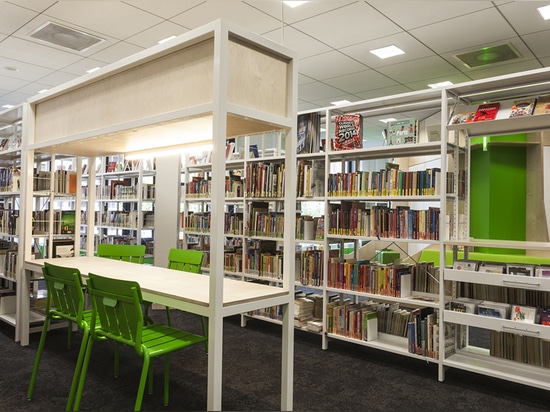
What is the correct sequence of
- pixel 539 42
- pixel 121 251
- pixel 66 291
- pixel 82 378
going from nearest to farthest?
pixel 82 378 → pixel 66 291 → pixel 121 251 → pixel 539 42

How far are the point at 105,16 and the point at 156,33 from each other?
61 cm

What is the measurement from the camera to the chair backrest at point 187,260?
3.81 meters

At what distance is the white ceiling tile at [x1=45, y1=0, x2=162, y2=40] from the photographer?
4.16 m

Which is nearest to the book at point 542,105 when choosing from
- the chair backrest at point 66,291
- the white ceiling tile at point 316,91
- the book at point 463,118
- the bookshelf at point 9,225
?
the book at point 463,118

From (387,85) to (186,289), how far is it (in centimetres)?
518

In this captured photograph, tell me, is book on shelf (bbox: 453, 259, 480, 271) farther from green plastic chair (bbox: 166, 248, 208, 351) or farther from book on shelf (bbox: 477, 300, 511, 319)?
green plastic chair (bbox: 166, 248, 208, 351)

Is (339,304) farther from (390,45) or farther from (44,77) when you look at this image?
(44,77)

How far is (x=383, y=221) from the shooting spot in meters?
3.90

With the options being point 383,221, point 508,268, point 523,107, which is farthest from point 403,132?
point 508,268

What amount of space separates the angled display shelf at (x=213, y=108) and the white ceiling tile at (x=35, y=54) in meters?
2.45

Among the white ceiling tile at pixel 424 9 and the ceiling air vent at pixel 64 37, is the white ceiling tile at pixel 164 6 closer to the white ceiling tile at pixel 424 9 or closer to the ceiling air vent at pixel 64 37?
the ceiling air vent at pixel 64 37

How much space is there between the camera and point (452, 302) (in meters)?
3.51

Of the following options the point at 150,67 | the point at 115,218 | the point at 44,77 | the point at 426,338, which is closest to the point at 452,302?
the point at 426,338

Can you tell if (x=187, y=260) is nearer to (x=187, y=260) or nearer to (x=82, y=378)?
(x=187, y=260)
